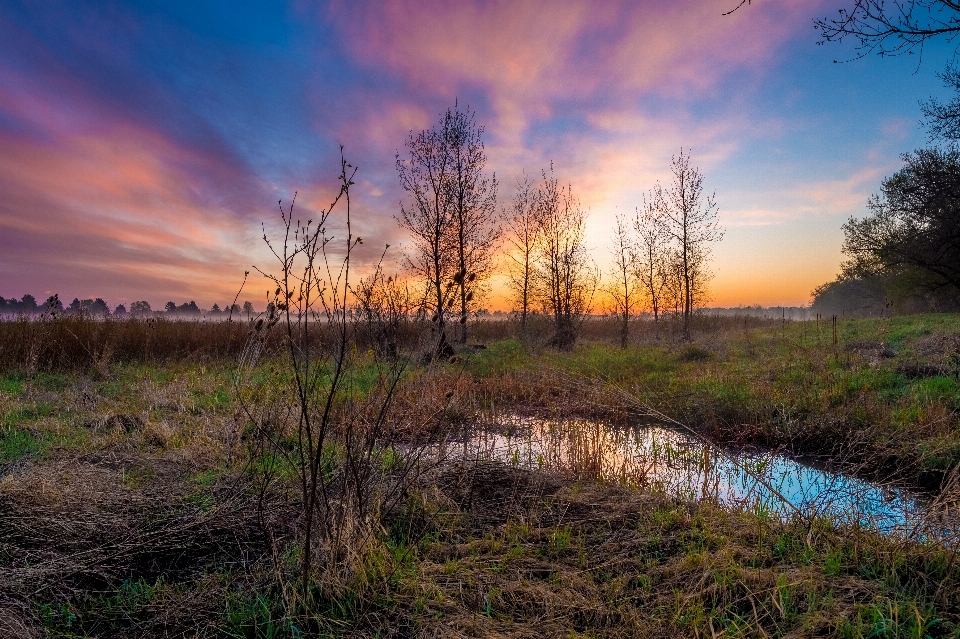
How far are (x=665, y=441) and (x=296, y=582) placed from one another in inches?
230

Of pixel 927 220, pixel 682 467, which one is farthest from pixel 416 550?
pixel 927 220

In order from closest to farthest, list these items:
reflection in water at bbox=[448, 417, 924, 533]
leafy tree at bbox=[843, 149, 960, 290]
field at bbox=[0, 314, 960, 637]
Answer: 1. field at bbox=[0, 314, 960, 637]
2. reflection in water at bbox=[448, 417, 924, 533]
3. leafy tree at bbox=[843, 149, 960, 290]

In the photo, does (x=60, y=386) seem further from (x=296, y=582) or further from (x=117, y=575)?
(x=296, y=582)

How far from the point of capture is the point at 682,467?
228 inches

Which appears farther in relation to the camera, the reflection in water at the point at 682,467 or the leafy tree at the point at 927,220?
the leafy tree at the point at 927,220

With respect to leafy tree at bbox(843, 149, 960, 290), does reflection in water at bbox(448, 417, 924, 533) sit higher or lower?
lower

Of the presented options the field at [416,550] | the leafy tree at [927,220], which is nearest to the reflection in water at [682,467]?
the field at [416,550]

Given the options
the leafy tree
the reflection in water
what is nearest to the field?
the reflection in water

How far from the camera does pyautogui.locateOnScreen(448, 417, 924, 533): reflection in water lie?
4.34 meters

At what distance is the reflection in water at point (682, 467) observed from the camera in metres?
4.34

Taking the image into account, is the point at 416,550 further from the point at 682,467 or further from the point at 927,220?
the point at 927,220

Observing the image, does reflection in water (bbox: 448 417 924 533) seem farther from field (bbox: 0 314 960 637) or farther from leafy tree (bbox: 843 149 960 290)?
leafy tree (bbox: 843 149 960 290)

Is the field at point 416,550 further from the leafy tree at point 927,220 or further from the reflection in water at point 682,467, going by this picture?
the leafy tree at point 927,220

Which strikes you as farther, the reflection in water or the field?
the reflection in water
